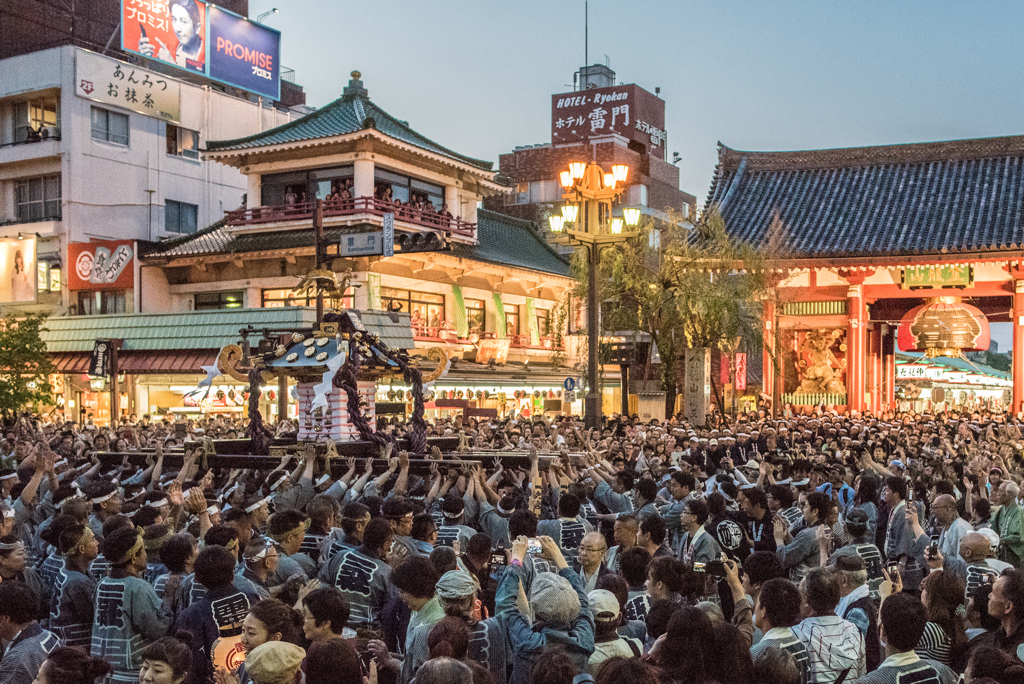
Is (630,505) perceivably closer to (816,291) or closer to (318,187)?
(816,291)

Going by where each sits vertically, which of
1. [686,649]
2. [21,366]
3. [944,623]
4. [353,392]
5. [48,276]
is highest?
[48,276]

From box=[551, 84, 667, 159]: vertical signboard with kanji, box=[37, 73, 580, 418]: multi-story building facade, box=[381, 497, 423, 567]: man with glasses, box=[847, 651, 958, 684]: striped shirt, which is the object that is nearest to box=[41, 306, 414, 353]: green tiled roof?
box=[37, 73, 580, 418]: multi-story building facade

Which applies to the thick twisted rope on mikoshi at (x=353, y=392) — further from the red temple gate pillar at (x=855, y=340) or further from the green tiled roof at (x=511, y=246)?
the green tiled roof at (x=511, y=246)

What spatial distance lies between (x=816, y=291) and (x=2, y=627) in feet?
88.7

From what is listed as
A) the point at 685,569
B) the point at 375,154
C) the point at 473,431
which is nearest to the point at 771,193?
the point at 375,154

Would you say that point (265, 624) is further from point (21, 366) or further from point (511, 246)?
point (511, 246)

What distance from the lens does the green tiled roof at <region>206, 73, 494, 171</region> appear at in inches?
1236

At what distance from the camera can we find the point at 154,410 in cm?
3142

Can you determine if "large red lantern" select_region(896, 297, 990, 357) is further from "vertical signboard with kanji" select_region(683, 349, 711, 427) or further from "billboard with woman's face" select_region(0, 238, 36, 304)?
"billboard with woman's face" select_region(0, 238, 36, 304)

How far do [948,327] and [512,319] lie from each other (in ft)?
56.4

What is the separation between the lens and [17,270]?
3300 centimetres

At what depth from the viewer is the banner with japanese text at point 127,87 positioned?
3316 cm

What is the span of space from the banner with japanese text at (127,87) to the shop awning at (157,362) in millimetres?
9186

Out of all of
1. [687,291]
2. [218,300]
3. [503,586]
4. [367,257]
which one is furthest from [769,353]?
[503,586]
